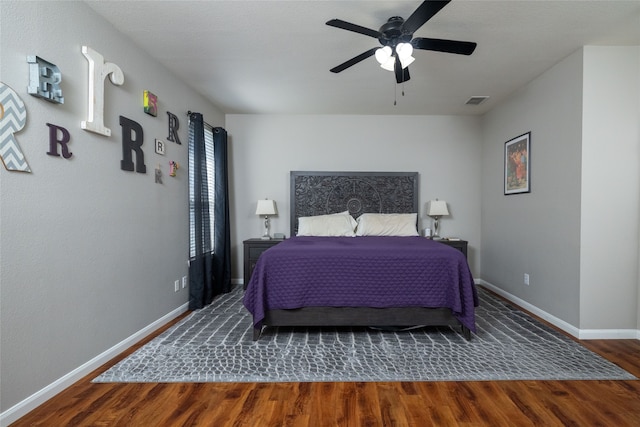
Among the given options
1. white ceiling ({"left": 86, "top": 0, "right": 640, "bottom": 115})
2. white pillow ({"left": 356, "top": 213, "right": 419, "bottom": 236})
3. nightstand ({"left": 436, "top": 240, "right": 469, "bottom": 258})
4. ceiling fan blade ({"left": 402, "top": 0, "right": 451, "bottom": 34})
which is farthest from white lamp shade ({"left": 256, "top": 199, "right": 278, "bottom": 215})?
ceiling fan blade ({"left": 402, "top": 0, "right": 451, "bottom": 34})

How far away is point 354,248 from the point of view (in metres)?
2.80

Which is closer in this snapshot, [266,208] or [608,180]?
[608,180]

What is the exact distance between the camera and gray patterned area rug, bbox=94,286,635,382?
82.4 inches

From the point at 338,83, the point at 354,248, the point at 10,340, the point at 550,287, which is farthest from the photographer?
the point at 338,83

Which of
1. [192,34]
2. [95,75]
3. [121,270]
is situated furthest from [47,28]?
[121,270]

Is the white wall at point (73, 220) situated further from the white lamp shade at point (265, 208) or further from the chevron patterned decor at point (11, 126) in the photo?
the white lamp shade at point (265, 208)

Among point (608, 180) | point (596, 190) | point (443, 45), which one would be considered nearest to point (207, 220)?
point (443, 45)

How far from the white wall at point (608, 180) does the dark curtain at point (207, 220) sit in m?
3.79

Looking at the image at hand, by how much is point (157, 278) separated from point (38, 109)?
5.54 ft

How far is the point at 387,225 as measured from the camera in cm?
417

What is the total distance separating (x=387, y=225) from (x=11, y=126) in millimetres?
3659

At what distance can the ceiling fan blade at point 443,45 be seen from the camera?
2.08 meters

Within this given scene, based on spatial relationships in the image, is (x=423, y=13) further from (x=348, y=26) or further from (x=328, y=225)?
(x=328, y=225)

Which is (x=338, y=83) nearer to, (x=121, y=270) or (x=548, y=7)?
(x=548, y=7)
